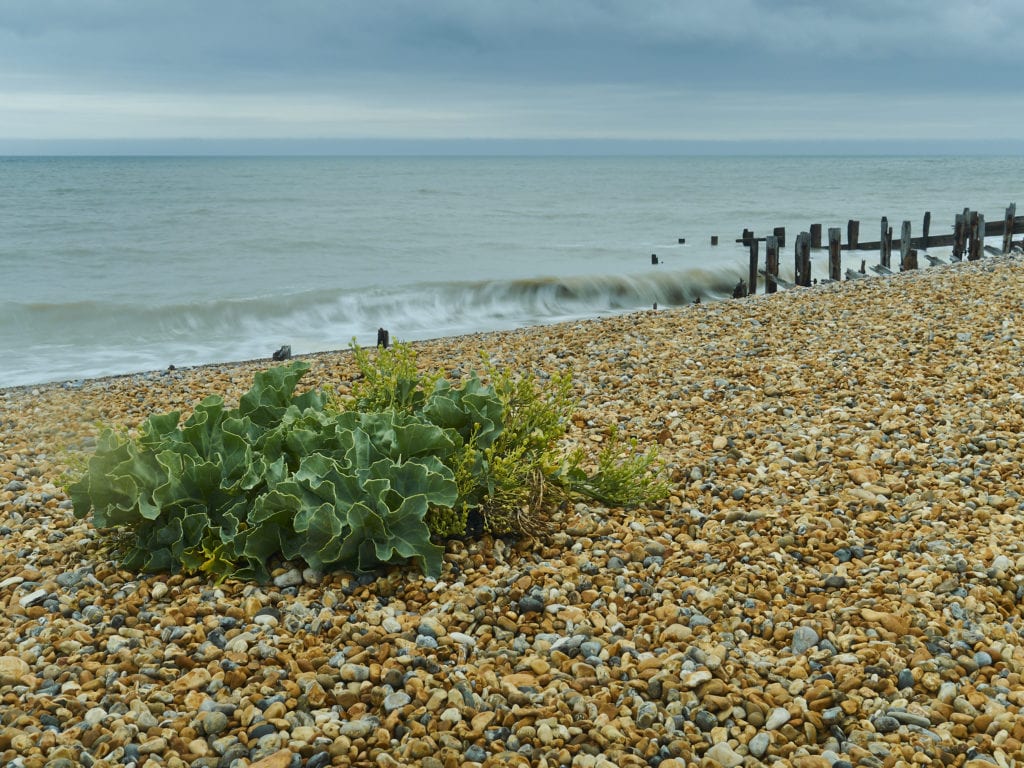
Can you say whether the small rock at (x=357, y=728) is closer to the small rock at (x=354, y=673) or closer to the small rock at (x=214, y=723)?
the small rock at (x=354, y=673)

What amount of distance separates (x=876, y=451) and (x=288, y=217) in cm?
4128

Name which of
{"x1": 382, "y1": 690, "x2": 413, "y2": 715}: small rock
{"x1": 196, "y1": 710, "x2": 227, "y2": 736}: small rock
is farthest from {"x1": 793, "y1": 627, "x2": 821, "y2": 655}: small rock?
{"x1": 196, "y1": 710, "x2": 227, "y2": 736}: small rock

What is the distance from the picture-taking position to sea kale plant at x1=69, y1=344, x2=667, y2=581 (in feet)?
11.9

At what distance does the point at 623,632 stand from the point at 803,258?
1625cm

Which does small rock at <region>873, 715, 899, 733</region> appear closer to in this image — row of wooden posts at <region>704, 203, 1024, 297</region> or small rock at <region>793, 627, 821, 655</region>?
small rock at <region>793, 627, 821, 655</region>

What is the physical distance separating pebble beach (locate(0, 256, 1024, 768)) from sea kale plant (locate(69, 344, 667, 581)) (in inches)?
5.2

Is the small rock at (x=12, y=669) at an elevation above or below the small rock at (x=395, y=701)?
above

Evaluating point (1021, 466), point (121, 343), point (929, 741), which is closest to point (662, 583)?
point (929, 741)

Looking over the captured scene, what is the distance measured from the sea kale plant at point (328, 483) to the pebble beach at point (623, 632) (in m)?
0.13

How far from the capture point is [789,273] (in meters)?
23.9

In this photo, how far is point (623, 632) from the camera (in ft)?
10.6

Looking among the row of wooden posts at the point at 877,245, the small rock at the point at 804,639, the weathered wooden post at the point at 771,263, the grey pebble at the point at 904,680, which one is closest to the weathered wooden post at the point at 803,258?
the row of wooden posts at the point at 877,245

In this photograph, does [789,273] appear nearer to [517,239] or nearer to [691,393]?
[517,239]

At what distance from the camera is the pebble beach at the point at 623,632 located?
2639 mm
